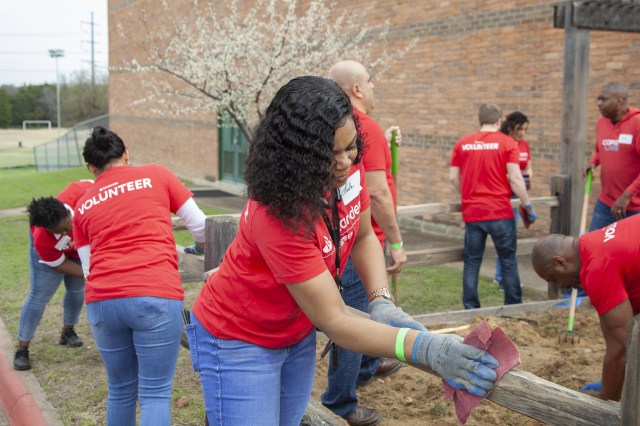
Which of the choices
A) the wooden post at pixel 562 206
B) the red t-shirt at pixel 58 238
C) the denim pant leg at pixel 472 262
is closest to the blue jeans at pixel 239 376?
the red t-shirt at pixel 58 238

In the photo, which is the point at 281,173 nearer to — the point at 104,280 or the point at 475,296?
the point at 104,280

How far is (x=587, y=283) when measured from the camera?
10.8 ft

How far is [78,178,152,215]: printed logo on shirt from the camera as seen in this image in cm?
361

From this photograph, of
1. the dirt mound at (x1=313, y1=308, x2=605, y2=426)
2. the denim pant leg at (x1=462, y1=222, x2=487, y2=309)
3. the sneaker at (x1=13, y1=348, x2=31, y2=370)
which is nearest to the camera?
the dirt mound at (x1=313, y1=308, x2=605, y2=426)

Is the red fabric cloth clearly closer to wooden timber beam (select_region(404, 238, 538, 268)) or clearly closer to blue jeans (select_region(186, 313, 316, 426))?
blue jeans (select_region(186, 313, 316, 426))

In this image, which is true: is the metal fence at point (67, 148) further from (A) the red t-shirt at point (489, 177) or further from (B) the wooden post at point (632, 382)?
(B) the wooden post at point (632, 382)

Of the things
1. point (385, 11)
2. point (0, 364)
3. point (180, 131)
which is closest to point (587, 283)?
point (0, 364)

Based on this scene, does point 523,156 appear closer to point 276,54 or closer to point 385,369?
point 385,369

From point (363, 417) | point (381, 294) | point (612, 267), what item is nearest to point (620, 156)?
point (612, 267)

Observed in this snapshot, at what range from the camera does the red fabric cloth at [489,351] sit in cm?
203

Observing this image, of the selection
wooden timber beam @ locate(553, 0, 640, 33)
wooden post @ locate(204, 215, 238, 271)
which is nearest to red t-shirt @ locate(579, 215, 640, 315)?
wooden post @ locate(204, 215, 238, 271)

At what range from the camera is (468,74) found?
11.3 m

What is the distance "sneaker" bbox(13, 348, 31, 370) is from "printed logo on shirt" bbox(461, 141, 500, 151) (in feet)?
14.6

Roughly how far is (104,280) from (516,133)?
562 centimetres
